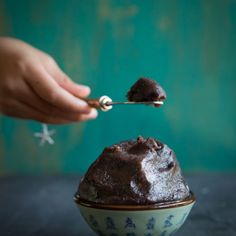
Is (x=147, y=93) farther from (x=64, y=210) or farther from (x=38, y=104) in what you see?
(x=38, y=104)

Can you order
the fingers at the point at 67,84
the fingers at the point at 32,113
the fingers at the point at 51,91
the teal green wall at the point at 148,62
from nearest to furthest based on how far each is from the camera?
1. the fingers at the point at 51,91
2. the fingers at the point at 67,84
3. the fingers at the point at 32,113
4. the teal green wall at the point at 148,62

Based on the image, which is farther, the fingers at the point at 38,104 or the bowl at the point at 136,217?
the fingers at the point at 38,104

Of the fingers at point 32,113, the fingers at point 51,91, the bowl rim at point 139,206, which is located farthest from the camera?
the fingers at point 32,113

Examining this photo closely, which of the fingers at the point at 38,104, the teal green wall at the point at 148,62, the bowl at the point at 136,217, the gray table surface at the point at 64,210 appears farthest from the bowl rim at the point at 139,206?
the teal green wall at the point at 148,62

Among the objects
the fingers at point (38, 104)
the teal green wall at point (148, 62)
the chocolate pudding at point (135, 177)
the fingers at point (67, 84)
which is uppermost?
the teal green wall at point (148, 62)

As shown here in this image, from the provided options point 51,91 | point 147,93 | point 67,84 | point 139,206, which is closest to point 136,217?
point 139,206

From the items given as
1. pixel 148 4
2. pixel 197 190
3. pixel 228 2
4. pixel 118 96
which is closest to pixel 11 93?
pixel 197 190

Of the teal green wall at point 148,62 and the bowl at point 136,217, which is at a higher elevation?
the teal green wall at point 148,62

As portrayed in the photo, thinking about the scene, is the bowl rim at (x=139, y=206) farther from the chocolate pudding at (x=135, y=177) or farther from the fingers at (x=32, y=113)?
the fingers at (x=32, y=113)
